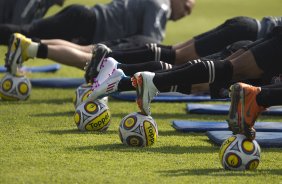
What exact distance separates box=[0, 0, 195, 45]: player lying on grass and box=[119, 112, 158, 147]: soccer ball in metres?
4.89

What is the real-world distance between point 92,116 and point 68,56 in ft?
10.5

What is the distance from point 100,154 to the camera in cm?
755

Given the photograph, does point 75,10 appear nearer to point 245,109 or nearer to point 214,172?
point 245,109

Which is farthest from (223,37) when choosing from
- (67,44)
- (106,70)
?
(67,44)

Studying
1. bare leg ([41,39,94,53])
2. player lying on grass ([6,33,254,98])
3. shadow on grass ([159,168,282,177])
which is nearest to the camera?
shadow on grass ([159,168,282,177])

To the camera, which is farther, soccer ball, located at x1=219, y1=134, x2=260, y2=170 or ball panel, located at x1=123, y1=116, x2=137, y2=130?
ball panel, located at x1=123, y1=116, x2=137, y2=130

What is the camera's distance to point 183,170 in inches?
271

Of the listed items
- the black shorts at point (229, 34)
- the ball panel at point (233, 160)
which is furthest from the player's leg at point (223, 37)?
the ball panel at point (233, 160)

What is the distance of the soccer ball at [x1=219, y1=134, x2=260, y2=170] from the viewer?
6848mm

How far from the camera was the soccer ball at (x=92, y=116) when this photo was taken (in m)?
8.86

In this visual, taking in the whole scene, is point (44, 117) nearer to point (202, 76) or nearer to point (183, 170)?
point (202, 76)

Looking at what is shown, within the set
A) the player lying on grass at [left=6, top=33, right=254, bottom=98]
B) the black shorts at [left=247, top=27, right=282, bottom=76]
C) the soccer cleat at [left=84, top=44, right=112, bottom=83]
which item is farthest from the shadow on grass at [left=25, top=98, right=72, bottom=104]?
the black shorts at [left=247, top=27, right=282, bottom=76]

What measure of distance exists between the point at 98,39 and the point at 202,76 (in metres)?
5.32

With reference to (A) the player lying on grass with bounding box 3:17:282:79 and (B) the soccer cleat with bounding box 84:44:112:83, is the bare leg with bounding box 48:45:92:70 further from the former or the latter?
(B) the soccer cleat with bounding box 84:44:112:83
